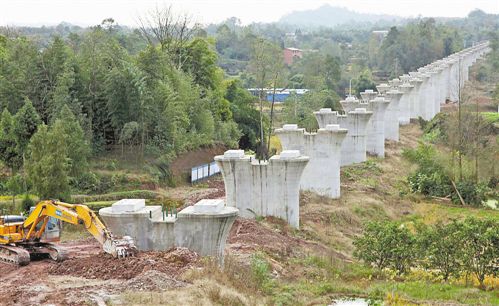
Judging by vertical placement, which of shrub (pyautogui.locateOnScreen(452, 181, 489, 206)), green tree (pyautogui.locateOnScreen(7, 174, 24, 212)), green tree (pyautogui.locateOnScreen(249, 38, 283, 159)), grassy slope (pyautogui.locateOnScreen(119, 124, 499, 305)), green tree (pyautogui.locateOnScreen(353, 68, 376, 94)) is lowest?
shrub (pyautogui.locateOnScreen(452, 181, 489, 206))

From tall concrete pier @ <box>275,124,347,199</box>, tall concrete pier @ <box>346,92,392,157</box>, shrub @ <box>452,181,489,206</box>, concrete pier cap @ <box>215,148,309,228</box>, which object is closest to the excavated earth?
concrete pier cap @ <box>215,148,309,228</box>

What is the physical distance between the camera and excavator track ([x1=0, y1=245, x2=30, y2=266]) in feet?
67.2

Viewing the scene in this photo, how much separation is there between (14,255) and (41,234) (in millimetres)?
907

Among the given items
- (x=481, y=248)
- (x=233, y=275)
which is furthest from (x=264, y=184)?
(x=233, y=275)

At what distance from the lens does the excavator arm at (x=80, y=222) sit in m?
19.2

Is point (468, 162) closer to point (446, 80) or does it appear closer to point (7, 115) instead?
point (7, 115)

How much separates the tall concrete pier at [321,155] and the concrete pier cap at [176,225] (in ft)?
46.6

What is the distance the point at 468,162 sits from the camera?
41.7 m

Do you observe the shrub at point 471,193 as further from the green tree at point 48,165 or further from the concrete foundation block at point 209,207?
the concrete foundation block at point 209,207

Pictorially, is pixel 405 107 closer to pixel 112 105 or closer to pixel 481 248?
pixel 112 105

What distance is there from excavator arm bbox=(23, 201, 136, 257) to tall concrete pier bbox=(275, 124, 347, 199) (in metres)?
14.9

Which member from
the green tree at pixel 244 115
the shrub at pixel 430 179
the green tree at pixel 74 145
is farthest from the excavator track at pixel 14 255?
the green tree at pixel 244 115

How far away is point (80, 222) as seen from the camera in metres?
19.9

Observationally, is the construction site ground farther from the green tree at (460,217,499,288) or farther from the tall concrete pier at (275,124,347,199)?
the tall concrete pier at (275,124,347,199)
